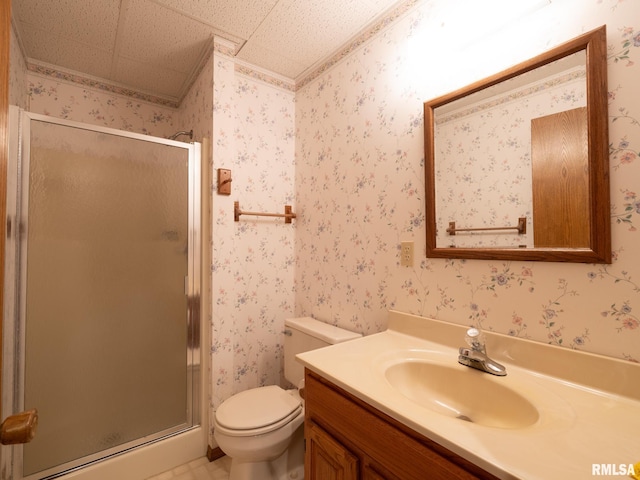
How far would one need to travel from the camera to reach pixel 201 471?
1.55m

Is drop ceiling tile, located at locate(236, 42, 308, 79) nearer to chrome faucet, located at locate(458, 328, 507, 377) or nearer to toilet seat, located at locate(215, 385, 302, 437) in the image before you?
chrome faucet, located at locate(458, 328, 507, 377)

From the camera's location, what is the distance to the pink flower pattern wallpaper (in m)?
0.81

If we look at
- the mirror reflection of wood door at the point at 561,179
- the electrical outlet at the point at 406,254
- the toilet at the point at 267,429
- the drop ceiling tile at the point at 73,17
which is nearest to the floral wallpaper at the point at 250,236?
the toilet at the point at 267,429

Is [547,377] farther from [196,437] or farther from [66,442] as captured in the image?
[66,442]

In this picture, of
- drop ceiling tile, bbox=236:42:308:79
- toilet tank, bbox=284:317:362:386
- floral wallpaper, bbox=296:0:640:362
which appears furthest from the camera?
drop ceiling tile, bbox=236:42:308:79

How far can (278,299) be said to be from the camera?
1981 mm

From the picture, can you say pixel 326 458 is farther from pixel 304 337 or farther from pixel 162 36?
pixel 162 36

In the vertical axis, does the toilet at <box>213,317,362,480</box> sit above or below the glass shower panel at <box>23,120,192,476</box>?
below

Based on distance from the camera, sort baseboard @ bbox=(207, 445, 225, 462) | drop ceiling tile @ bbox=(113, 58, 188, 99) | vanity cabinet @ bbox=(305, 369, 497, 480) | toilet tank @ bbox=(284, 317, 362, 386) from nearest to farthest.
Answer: vanity cabinet @ bbox=(305, 369, 497, 480) → toilet tank @ bbox=(284, 317, 362, 386) → baseboard @ bbox=(207, 445, 225, 462) → drop ceiling tile @ bbox=(113, 58, 188, 99)

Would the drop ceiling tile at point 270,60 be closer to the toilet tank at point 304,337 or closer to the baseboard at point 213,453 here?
the toilet tank at point 304,337

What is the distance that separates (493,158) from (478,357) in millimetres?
682

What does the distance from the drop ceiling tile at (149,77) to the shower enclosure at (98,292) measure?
2.31ft

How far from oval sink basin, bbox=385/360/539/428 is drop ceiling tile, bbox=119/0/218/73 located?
1879 millimetres

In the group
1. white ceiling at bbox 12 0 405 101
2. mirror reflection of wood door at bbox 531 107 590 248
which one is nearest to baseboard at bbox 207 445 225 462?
mirror reflection of wood door at bbox 531 107 590 248
